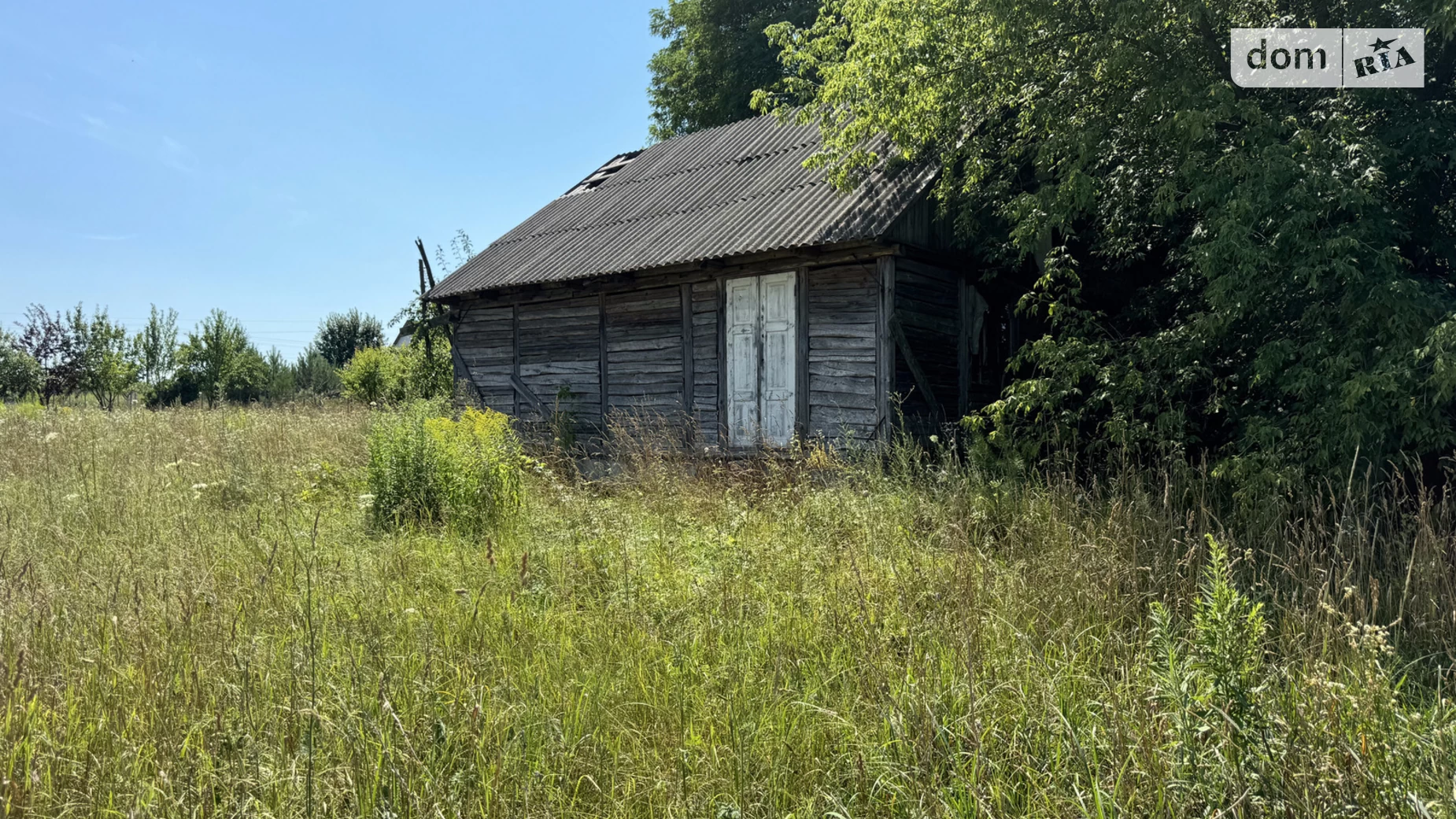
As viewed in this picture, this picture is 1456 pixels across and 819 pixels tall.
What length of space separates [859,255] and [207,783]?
8.00 meters

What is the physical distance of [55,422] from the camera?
10500mm

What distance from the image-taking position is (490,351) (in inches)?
529

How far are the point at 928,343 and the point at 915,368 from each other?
27.1 inches

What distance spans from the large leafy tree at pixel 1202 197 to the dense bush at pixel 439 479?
4.38 meters

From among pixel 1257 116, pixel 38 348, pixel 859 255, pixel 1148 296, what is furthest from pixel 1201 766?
pixel 38 348

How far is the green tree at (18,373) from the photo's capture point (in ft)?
80.8

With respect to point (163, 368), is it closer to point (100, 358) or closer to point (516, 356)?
point (100, 358)

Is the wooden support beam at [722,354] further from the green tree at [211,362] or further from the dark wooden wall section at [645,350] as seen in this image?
the green tree at [211,362]

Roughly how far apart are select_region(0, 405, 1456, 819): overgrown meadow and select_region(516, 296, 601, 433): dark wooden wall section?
6.61 m

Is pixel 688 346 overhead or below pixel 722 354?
overhead

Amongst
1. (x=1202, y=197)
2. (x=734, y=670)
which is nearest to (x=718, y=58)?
(x=1202, y=197)

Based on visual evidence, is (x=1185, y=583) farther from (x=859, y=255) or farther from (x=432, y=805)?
(x=859, y=255)

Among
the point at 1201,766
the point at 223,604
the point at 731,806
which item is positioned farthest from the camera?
the point at 223,604

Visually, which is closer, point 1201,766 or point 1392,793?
point 1392,793
